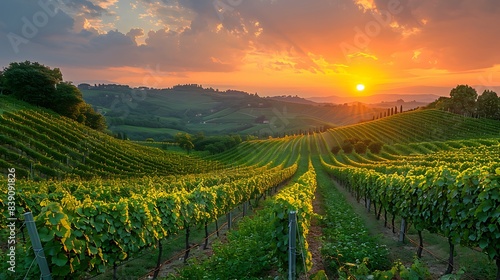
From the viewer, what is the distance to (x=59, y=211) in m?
6.37

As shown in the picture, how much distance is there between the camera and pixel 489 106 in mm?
109375

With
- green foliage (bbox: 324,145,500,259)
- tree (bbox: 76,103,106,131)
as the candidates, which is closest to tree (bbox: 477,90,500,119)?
tree (bbox: 76,103,106,131)

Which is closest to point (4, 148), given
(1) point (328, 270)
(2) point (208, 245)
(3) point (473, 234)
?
(2) point (208, 245)

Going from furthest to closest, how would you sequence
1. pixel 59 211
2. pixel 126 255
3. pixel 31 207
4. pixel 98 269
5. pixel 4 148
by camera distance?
pixel 4 148 < pixel 31 207 < pixel 126 255 < pixel 98 269 < pixel 59 211

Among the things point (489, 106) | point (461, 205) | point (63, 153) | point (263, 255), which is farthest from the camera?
point (489, 106)

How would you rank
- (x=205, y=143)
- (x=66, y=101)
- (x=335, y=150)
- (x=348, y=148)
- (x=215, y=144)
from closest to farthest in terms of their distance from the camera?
(x=66, y=101) < (x=348, y=148) < (x=335, y=150) < (x=215, y=144) < (x=205, y=143)

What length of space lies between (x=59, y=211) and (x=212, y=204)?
852 centimetres

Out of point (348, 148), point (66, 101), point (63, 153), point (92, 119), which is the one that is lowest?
point (348, 148)

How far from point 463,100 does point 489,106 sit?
31.2 feet

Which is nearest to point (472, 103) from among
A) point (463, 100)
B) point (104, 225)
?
point (463, 100)

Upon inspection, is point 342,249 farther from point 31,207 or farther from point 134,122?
point 134,122

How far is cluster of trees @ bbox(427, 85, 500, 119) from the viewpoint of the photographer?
10912 cm

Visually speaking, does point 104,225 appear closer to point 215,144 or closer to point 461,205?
point 461,205

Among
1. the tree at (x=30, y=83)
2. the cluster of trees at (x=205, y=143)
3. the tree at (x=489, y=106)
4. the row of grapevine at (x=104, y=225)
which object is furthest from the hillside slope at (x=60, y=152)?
the tree at (x=489, y=106)
